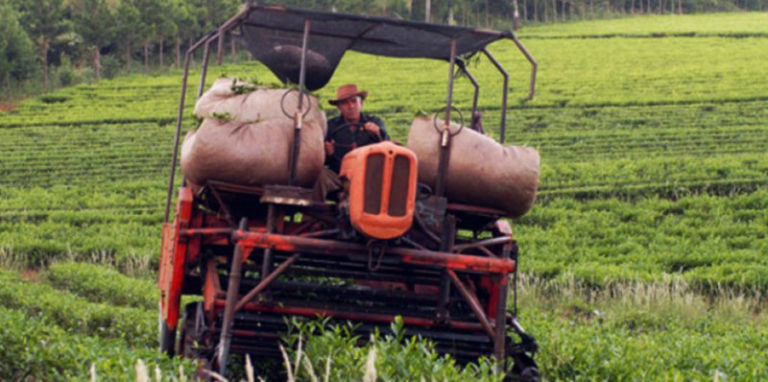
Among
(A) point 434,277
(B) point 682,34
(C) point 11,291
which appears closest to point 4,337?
(A) point 434,277

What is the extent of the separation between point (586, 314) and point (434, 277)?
7.99 m

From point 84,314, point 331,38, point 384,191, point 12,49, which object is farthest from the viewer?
point 12,49

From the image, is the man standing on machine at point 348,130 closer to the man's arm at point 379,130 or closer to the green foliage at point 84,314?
the man's arm at point 379,130

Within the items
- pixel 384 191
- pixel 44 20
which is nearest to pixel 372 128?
pixel 384 191

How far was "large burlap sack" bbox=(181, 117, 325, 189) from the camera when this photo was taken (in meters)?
8.06

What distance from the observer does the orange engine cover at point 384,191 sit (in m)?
7.59

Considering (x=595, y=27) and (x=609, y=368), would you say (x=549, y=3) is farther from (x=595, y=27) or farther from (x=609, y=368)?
(x=609, y=368)

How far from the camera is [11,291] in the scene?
1474 centimetres

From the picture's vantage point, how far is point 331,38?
9656 mm

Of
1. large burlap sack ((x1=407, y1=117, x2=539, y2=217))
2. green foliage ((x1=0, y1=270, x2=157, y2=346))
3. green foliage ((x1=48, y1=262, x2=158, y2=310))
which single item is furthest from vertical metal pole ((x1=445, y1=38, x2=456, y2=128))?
green foliage ((x1=48, y1=262, x2=158, y2=310))

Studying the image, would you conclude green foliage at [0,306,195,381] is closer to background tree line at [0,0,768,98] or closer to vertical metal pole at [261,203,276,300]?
vertical metal pole at [261,203,276,300]

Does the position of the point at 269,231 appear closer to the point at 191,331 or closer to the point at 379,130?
the point at 191,331

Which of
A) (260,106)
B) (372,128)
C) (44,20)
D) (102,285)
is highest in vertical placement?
(44,20)

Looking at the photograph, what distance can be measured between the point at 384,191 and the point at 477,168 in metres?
1.10
